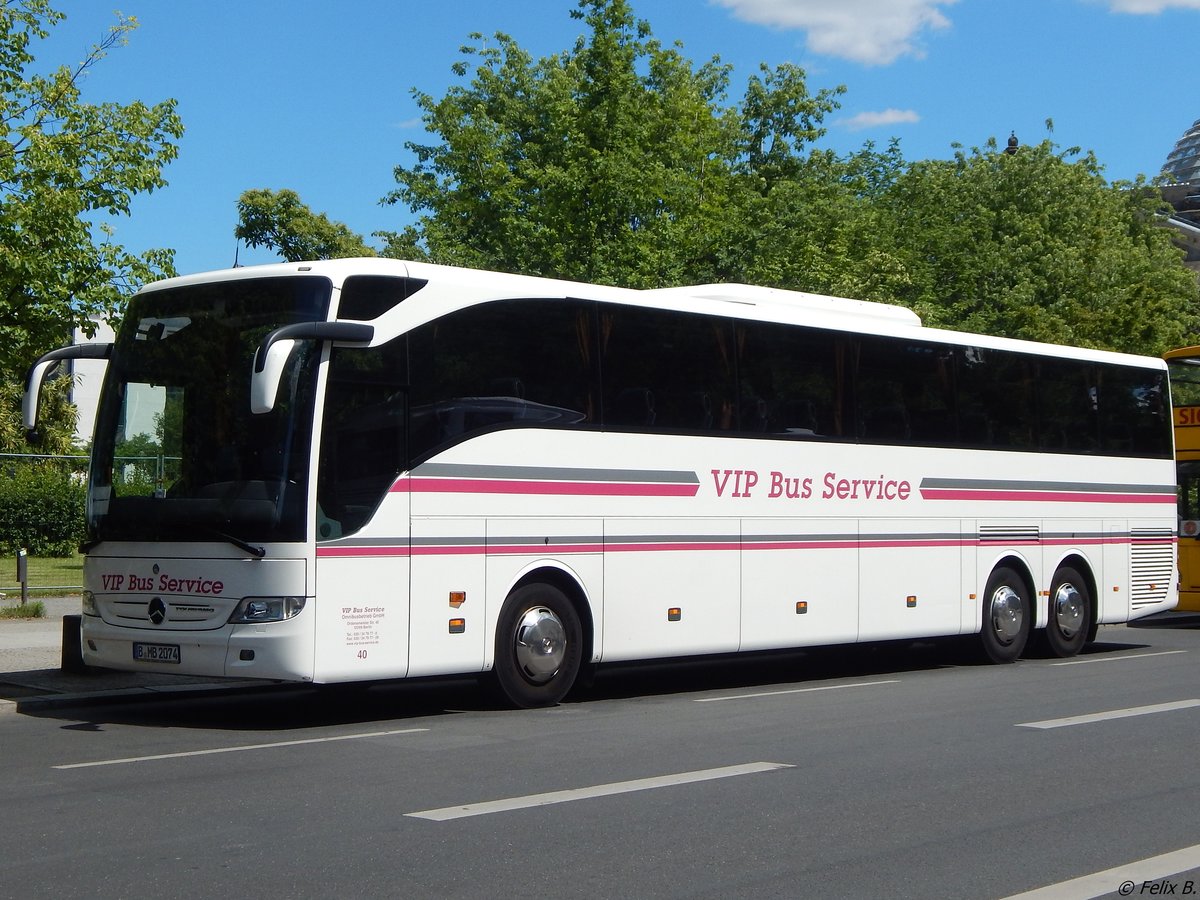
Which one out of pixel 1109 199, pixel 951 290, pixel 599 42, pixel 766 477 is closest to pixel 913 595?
pixel 766 477

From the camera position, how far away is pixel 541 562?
42.7 ft

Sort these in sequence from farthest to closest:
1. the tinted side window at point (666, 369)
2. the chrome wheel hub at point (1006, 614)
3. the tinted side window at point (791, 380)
Answer: the chrome wheel hub at point (1006, 614) → the tinted side window at point (791, 380) → the tinted side window at point (666, 369)

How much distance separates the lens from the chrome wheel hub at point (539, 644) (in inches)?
504

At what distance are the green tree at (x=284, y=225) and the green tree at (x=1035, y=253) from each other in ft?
87.6

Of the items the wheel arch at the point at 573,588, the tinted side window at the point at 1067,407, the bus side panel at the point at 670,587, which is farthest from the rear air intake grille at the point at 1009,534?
the wheel arch at the point at 573,588

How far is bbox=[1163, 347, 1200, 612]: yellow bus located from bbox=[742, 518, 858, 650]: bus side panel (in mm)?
11569

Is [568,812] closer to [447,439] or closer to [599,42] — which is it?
[447,439]

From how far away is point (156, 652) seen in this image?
38.4 ft

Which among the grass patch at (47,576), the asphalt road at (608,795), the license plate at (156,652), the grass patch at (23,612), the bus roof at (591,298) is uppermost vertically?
the bus roof at (591,298)

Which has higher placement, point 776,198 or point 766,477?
point 776,198

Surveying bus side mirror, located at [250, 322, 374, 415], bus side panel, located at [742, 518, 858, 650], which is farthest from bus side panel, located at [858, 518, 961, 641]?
bus side mirror, located at [250, 322, 374, 415]

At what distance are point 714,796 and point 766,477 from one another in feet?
22.5

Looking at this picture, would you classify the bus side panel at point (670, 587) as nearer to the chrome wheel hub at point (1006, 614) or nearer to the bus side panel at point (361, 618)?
the bus side panel at point (361, 618)

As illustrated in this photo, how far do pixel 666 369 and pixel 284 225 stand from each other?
2394 inches
